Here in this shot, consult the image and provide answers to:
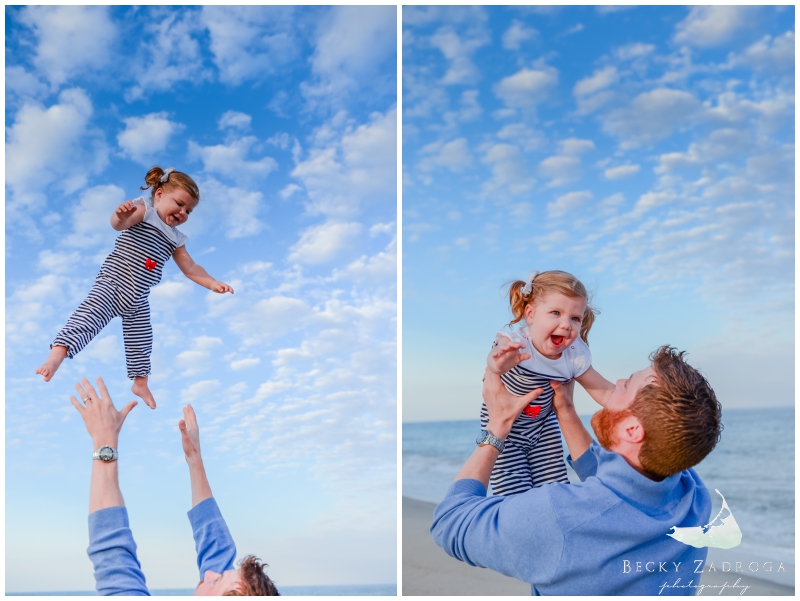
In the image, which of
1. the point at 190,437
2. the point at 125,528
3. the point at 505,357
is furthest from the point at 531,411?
the point at 125,528

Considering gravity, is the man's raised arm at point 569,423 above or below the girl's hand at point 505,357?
below

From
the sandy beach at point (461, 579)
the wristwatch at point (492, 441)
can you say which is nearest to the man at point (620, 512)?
the wristwatch at point (492, 441)

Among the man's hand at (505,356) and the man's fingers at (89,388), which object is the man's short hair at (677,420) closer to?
the man's hand at (505,356)

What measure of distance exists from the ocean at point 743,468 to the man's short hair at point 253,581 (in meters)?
3.24

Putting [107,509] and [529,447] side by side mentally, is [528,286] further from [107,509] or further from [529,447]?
[107,509]

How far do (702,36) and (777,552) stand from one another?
3652mm

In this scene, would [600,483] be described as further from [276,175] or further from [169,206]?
[276,175]

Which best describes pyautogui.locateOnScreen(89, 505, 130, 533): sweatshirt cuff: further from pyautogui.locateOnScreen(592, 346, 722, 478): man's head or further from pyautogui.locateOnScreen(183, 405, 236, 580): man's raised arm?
pyautogui.locateOnScreen(592, 346, 722, 478): man's head

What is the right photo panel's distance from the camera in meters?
1.45

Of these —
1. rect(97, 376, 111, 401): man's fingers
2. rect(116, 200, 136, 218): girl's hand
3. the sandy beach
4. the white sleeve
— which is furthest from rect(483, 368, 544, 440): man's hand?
the sandy beach

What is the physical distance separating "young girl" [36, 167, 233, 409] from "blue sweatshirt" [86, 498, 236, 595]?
58 centimetres

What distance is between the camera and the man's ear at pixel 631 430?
57.3 inches

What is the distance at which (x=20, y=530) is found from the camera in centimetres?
223

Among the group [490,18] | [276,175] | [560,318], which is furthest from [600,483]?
[490,18]
